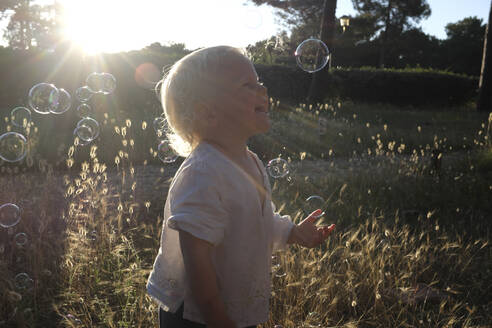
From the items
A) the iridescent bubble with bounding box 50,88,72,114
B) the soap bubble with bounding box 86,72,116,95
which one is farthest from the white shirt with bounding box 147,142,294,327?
the soap bubble with bounding box 86,72,116,95

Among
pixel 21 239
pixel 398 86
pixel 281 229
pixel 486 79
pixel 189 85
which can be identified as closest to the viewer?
pixel 189 85

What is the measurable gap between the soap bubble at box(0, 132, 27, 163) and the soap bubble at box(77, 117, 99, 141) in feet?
2.14

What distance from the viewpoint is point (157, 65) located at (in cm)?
1422

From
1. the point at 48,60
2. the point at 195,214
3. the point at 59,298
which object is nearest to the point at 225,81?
the point at 195,214

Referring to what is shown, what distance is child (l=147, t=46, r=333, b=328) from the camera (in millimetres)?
1542

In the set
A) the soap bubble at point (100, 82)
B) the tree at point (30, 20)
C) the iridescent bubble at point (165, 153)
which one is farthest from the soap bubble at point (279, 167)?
the tree at point (30, 20)

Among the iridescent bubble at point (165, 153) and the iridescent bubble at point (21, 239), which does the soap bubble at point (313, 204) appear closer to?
the iridescent bubble at point (165, 153)

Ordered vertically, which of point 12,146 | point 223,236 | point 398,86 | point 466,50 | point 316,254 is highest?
point 466,50

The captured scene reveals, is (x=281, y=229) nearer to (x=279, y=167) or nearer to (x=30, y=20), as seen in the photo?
(x=279, y=167)

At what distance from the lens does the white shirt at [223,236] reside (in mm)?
1504

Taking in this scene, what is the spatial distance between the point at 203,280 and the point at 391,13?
156 feet

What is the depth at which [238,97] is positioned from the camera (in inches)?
65.9

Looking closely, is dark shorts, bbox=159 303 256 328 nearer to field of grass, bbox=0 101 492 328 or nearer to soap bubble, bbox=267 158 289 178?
field of grass, bbox=0 101 492 328

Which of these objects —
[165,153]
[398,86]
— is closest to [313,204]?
[165,153]
